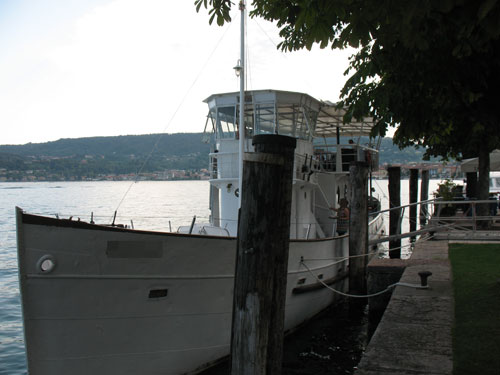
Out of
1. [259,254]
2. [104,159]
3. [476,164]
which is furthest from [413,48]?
[104,159]

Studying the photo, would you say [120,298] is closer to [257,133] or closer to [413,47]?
[413,47]

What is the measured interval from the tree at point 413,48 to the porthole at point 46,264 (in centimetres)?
389

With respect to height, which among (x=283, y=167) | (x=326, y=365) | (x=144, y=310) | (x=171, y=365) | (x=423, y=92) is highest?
(x=423, y=92)

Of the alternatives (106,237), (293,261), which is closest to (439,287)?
(293,261)

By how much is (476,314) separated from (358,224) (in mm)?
5356

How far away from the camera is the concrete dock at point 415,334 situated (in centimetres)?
473

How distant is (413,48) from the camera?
499cm

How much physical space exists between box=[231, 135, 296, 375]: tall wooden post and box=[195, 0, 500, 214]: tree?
120cm

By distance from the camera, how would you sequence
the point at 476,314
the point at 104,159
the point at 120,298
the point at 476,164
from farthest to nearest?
the point at 104,159 < the point at 476,164 < the point at 120,298 < the point at 476,314

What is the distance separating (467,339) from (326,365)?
424cm

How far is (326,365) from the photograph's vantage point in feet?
29.7

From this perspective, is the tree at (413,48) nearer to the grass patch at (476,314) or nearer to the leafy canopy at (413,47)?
the leafy canopy at (413,47)

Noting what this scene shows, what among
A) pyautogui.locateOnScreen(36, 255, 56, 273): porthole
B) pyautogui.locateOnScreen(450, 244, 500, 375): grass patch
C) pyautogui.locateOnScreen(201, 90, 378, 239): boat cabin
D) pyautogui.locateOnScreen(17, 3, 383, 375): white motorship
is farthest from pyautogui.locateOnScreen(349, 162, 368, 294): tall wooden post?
pyautogui.locateOnScreen(36, 255, 56, 273): porthole

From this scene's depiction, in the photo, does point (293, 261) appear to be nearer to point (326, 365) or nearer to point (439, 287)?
point (326, 365)
